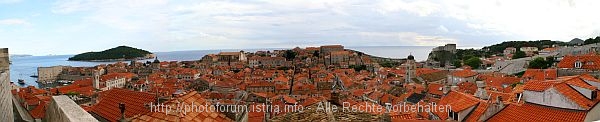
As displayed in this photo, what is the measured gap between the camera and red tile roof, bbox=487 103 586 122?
10.4 m

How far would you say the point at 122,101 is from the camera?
8484 millimetres

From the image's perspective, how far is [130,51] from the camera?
542 feet

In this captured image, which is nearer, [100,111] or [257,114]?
[100,111]

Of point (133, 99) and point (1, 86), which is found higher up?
point (1, 86)

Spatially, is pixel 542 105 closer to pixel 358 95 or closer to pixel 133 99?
pixel 133 99

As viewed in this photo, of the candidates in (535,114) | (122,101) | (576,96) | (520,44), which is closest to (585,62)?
(576,96)

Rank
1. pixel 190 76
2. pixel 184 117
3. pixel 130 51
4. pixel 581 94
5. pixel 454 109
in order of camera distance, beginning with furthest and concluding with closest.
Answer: pixel 130 51, pixel 190 76, pixel 454 109, pixel 581 94, pixel 184 117

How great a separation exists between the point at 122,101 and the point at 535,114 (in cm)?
923

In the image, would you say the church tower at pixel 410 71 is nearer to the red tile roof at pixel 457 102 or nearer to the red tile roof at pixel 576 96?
the red tile roof at pixel 457 102

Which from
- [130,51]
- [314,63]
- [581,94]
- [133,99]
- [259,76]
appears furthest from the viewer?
[130,51]

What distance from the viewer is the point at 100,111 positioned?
344 inches

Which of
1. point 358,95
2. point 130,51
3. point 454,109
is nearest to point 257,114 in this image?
point 454,109

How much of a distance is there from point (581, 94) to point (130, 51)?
168410 mm

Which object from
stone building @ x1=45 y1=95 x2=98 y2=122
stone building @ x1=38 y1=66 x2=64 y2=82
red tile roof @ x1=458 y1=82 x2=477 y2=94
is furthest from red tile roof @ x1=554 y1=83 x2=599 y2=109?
stone building @ x1=38 y1=66 x2=64 y2=82
